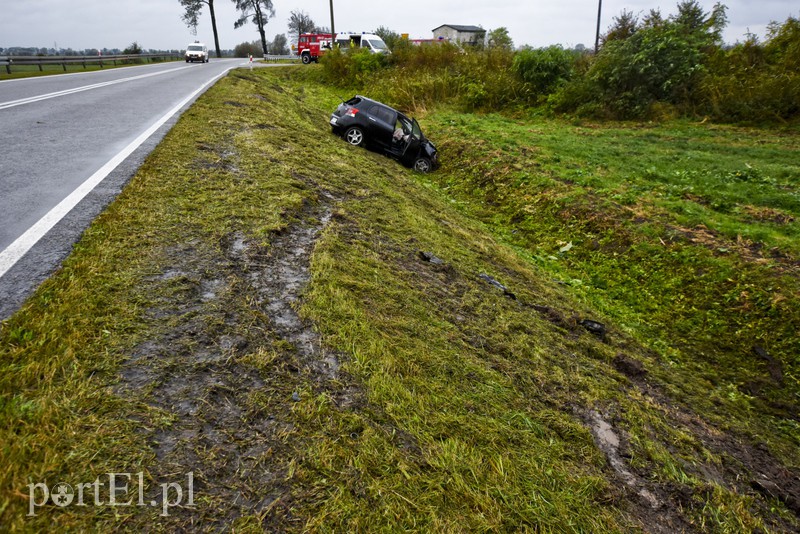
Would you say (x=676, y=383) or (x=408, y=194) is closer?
(x=676, y=383)

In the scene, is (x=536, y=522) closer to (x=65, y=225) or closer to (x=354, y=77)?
(x=65, y=225)

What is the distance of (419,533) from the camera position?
176cm

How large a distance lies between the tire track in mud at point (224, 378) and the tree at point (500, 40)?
77.7 feet

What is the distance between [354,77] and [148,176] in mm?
21545

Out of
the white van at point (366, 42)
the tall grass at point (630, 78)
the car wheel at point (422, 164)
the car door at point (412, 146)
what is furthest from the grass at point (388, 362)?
the white van at point (366, 42)

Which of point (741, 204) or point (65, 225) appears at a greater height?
point (65, 225)

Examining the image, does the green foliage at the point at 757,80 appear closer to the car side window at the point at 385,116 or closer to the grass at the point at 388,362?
the grass at the point at 388,362

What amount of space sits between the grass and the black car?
13.1 ft

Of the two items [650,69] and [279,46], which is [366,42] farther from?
[279,46]

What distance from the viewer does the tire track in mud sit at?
1713 mm

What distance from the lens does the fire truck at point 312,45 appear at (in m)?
32.7

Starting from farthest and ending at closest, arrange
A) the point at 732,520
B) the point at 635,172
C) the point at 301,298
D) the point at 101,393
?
the point at 635,172 < the point at 301,298 < the point at 732,520 < the point at 101,393

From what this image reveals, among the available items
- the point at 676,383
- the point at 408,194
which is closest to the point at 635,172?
the point at 408,194

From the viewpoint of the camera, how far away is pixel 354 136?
11.5m
